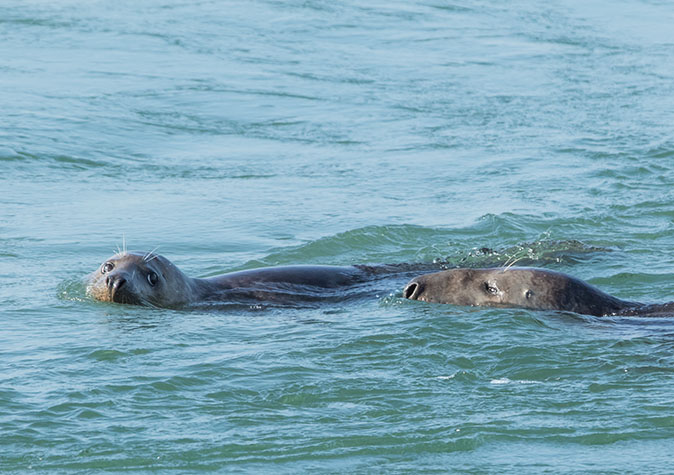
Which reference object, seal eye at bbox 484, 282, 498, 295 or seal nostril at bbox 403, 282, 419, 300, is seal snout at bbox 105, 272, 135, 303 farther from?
seal eye at bbox 484, 282, 498, 295

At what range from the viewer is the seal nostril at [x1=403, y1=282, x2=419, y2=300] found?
8.47m

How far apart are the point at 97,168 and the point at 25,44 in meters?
7.55

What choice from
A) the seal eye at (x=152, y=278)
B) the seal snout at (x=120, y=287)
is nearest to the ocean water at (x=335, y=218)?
the seal snout at (x=120, y=287)

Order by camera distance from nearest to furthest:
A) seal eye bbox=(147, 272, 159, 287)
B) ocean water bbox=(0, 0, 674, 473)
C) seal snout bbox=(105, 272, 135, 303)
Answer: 1. ocean water bbox=(0, 0, 674, 473)
2. seal snout bbox=(105, 272, 135, 303)
3. seal eye bbox=(147, 272, 159, 287)

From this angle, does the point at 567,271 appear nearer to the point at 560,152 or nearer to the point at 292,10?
the point at 560,152

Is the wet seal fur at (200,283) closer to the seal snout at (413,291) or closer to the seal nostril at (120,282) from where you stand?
the seal nostril at (120,282)

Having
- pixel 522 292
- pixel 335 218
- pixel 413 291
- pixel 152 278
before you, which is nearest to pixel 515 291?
pixel 522 292

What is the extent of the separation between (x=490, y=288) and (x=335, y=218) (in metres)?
3.76

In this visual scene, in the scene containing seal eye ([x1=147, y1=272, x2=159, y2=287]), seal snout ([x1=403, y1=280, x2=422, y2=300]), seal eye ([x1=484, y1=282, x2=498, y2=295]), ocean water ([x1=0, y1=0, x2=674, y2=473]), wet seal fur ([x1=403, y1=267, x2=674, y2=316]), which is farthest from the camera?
seal eye ([x1=147, y1=272, x2=159, y2=287])

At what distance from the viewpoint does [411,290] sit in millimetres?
8508

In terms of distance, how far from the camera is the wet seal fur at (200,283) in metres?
8.65

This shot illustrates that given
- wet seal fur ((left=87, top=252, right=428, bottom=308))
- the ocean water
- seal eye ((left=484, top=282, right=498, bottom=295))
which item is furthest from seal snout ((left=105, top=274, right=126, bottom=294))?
seal eye ((left=484, top=282, right=498, bottom=295))

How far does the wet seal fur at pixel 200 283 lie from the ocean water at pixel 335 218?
8.4 inches

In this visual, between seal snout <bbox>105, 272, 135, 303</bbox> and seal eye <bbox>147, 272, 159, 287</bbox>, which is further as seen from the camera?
seal eye <bbox>147, 272, 159, 287</bbox>
